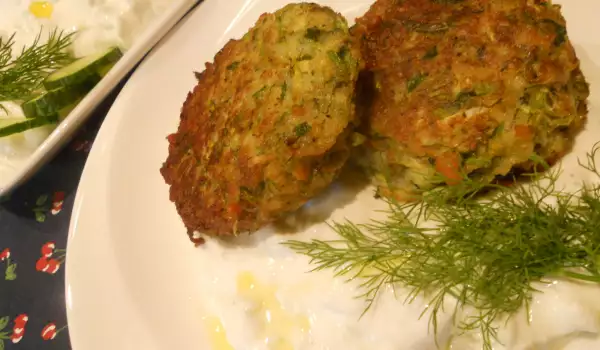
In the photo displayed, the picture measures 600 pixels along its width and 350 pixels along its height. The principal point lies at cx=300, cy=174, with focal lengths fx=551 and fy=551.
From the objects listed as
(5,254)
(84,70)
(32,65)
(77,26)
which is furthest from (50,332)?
(77,26)

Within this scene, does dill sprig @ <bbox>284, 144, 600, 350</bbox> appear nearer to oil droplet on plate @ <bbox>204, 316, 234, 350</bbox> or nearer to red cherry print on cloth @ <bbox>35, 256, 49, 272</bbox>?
oil droplet on plate @ <bbox>204, 316, 234, 350</bbox>

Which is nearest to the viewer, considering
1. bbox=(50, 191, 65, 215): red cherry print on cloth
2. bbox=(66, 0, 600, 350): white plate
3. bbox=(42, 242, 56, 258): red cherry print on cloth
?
bbox=(66, 0, 600, 350): white plate

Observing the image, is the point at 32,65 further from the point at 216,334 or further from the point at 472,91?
the point at 472,91

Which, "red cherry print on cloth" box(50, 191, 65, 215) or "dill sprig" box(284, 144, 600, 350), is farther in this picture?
"red cherry print on cloth" box(50, 191, 65, 215)

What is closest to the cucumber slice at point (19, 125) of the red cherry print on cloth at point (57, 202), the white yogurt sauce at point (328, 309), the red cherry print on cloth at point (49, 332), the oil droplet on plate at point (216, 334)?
the red cherry print on cloth at point (57, 202)

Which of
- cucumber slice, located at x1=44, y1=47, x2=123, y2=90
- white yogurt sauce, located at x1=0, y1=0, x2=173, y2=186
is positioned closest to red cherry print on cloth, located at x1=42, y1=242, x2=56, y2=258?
white yogurt sauce, located at x1=0, y1=0, x2=173, y2=186
